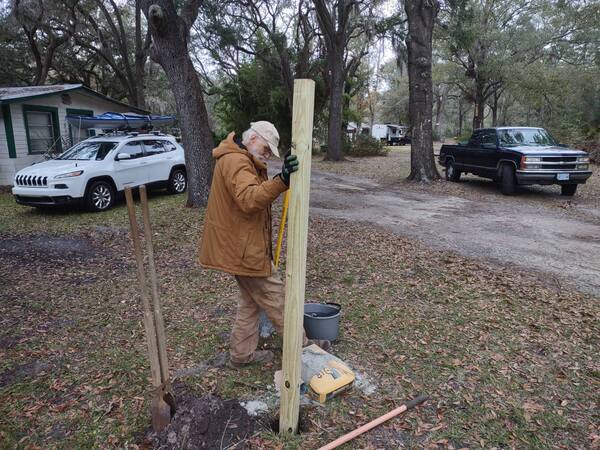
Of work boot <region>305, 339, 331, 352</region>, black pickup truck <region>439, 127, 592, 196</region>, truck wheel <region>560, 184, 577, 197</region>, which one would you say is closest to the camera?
work boot <region>305, 339, 331, 352</region>

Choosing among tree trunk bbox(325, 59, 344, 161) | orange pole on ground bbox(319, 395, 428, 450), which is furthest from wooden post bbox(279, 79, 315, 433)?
tree trunk bbox(325, 59, 344, 161)

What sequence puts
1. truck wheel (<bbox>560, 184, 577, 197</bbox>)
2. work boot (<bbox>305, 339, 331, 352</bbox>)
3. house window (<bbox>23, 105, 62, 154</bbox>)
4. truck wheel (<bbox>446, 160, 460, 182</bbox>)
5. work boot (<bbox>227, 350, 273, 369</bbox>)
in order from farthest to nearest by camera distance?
truck wheel (<bbox>446, 160, 460, 182</bbox>)
house window (<bbox>23, 105, 62, 154</bbox>)
truck wheel (<bbox>560, 184, 577, 197</bbox>)
work boot (<bbox>305, 339, 331, 352</bbox>)
work boot (<bbox>227, 350, 273, 369</bbox>)

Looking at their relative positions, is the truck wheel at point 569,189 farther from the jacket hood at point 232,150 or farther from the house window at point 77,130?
the house window at point 77,130

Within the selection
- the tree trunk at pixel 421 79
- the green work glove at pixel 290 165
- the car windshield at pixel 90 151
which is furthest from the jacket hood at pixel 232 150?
the tree trunk at pixel 421 79

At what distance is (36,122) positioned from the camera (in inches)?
564

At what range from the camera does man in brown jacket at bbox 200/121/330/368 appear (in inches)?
110

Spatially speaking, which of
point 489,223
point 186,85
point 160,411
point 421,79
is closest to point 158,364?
point 160,411

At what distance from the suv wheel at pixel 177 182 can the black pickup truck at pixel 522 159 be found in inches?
337

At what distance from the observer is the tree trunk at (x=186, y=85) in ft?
27.7

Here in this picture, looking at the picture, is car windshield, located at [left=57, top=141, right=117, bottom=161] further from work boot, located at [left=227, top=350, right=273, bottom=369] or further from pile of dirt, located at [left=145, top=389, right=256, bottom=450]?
pile of dirt, located at [left=145, top=389, right=256, bottom=450]

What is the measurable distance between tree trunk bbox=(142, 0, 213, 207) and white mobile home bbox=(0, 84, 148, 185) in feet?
23.9

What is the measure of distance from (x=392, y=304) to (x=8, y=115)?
13850 mm

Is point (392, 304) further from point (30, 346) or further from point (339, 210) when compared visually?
point (339, 210)

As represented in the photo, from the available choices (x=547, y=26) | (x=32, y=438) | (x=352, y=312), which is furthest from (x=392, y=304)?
(x=547, y=26)
